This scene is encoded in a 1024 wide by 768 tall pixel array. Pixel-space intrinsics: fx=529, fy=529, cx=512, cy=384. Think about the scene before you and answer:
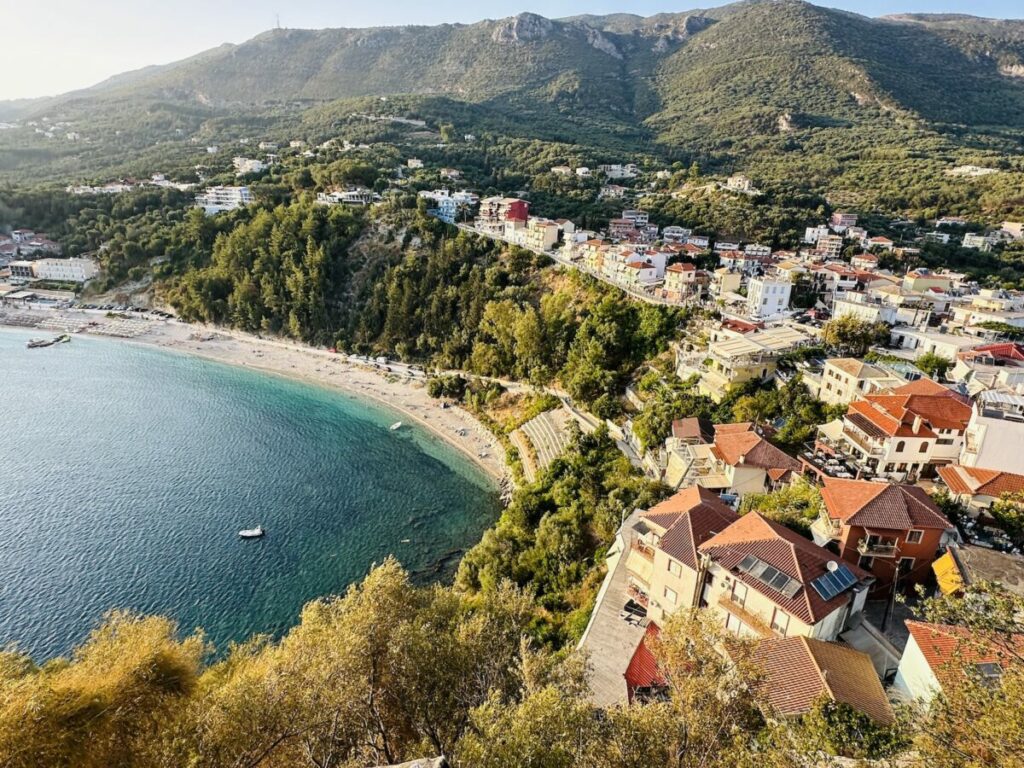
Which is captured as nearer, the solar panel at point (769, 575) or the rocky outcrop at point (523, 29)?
the solar panel at point (769, 575)

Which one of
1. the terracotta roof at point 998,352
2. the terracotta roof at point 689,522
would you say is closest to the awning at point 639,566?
the terracotta roof at point 689,522

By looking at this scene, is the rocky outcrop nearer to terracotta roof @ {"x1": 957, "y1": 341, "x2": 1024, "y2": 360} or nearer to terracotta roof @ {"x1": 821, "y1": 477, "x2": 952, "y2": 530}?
terracotta roof @ {"x1": 957, "y1": 341, "x2": 1024, "y2": 360}

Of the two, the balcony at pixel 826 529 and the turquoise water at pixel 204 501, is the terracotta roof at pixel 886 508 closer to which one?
the balcony at pixel 826 529

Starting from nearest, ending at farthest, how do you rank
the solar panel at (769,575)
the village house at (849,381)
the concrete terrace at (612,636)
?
the solar panel at (769,575) → the concrete terrace at (612,636) → the village house at (849,381)

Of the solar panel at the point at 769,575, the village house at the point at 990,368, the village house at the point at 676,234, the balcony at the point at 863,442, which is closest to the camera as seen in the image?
the solar panel at the point at 769,575

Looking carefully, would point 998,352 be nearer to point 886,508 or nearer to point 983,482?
point 983,482

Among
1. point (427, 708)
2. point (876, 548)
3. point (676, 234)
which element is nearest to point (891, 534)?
point (876, 548)

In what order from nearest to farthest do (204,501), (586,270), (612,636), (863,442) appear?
(612,636) → (863,442) → (204,501) → (586,270)
